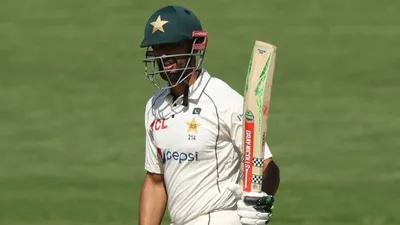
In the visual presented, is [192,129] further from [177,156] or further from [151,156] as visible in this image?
[151,156]

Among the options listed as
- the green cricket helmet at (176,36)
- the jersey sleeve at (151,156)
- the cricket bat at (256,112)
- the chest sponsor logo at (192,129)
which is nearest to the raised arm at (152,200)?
the jersey sleeve at (151,156)

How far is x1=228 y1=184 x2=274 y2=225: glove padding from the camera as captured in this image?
5199 mm

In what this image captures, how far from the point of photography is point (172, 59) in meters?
5.59

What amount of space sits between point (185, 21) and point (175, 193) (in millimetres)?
910

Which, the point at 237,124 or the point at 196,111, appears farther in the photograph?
the point at 196,111

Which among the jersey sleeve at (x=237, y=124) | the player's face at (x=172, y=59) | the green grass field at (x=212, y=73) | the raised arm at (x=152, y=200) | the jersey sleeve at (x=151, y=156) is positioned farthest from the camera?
the green grass field at (x=212, y=73)

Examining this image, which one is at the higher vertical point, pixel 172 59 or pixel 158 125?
pixel 172 59

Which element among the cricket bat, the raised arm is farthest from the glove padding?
the raised arm

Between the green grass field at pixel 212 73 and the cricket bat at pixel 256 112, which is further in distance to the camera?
the green grass field at pixel 212 73

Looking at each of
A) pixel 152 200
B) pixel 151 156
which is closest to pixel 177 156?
pixel 151 156

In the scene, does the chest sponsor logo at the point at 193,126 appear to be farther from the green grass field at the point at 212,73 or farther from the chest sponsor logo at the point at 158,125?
the green grass field at the point at 212,73

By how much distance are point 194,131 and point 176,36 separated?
50 cm

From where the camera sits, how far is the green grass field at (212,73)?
9891mm

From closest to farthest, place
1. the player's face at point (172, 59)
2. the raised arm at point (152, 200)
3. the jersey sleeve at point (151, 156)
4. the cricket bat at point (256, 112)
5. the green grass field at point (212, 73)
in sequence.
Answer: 1. the cricket bat at point (256, 112)
2. the player's face at point (172, 59)
3. the jersey sleeve at point (151, 156)
4. the raised arm at point (152, 200)
5. the green grass field at point (212, 73)
